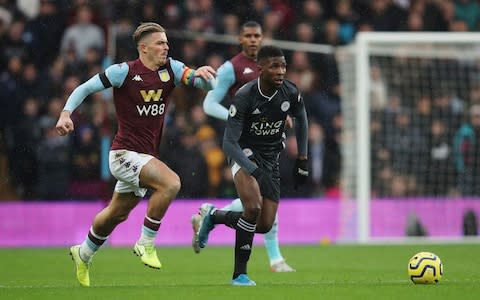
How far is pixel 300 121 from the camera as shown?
10.6 metres

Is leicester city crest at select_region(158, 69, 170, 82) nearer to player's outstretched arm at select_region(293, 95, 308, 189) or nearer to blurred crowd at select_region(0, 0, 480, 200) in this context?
player's outstretched arm at select_region(293, 95, 308, 189)

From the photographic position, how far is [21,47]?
61.9 feet

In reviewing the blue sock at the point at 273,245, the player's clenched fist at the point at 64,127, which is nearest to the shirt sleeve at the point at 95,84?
the player's clenched fist at the point at 64,127

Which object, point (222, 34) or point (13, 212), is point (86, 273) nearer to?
point (13, 212)

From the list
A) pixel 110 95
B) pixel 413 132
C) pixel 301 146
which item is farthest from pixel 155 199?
pixel 413 132

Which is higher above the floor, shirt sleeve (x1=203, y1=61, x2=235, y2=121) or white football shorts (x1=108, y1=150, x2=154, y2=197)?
shirt sleeve (x1=203, y1=61, x2=235, y2=121)

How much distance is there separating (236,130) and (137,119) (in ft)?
3.41

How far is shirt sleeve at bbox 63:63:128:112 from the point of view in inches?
392

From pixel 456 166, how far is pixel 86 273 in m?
10.2

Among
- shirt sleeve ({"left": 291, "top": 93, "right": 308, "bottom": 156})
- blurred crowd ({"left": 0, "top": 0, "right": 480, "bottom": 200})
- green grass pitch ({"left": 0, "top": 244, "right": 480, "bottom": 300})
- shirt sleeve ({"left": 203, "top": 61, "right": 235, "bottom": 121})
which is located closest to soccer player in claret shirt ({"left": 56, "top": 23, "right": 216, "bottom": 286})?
green grass pitch ({"left": 0, "top": 244, "right": 480, "bottom": 300})

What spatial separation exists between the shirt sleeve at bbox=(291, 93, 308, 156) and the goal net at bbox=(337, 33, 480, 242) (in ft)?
25.5

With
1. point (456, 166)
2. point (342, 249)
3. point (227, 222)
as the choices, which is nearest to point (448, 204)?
point (456, 166)

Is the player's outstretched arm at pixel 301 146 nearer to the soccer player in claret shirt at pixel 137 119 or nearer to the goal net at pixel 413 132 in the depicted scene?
the soccer player in claret shirt at pixel 137 119

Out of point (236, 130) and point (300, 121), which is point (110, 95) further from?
point (236, 130)
